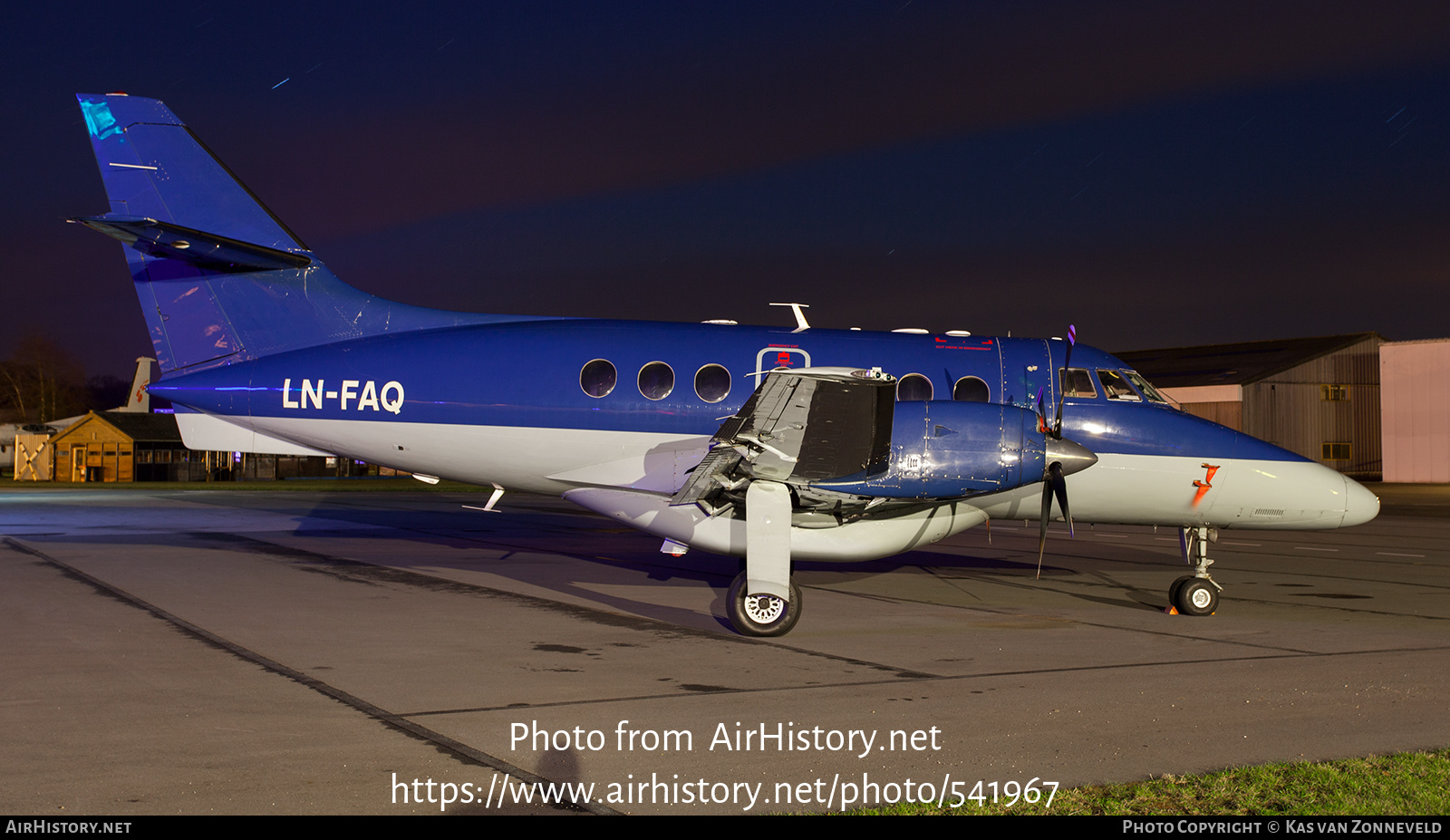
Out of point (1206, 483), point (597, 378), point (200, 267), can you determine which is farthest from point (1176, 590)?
point (200, 267)

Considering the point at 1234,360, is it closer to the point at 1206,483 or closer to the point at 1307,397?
the point at 1307,397

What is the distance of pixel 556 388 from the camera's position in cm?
1303

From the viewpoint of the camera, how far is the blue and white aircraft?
12.9 meters

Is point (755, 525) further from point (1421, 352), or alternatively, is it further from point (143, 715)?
point (1421, 352)

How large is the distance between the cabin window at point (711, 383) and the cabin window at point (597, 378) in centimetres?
102

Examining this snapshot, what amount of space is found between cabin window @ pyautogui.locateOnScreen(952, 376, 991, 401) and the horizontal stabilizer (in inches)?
342

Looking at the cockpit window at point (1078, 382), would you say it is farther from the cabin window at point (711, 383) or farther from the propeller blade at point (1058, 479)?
the cabin window at point (711, 383)

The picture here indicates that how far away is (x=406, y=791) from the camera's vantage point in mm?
5621

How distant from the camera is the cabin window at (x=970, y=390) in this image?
13.4 metres

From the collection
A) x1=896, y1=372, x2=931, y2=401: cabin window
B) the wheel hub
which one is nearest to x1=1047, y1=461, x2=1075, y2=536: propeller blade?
x1=896, y1=372, x2=931, y2=401: cabin window

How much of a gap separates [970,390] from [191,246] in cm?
979

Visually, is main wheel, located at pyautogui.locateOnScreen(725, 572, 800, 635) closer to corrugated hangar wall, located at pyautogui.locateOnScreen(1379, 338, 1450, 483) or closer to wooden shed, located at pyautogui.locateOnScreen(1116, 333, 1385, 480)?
wooden shed, located at pyautogui.locateOnScreen(1116, 333, 1385, 480)

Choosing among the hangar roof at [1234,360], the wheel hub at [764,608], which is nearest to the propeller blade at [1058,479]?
the wheel hub at [764,608]

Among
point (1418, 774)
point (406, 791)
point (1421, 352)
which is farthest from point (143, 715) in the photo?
point (1421, 352)
